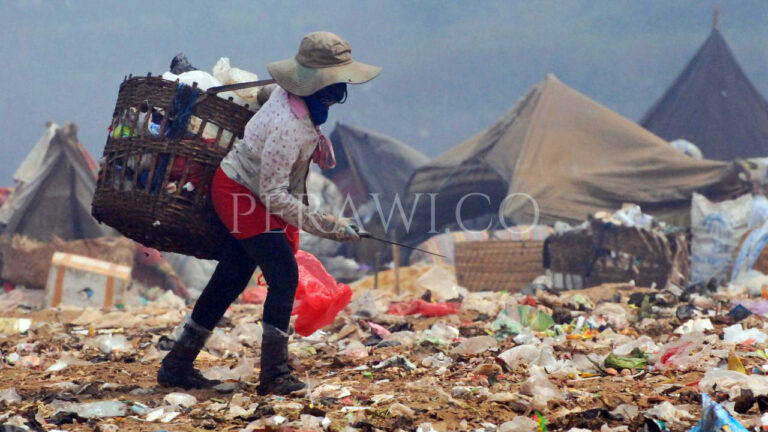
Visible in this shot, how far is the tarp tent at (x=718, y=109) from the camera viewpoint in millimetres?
14367

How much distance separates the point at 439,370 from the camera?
3457 millimetres

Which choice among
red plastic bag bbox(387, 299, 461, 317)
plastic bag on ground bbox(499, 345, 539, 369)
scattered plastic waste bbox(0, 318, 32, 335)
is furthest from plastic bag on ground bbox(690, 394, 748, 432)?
scattered plastic waste bbox(0, 318, 32, 335)

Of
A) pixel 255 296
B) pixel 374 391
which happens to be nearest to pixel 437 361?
pixel 374 391

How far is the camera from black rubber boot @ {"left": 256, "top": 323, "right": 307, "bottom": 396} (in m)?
3.01

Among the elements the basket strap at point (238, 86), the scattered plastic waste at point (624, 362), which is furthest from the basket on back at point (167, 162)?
the scattered plastic waste at point (624, 362)

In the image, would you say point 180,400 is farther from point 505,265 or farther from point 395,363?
point 505,265

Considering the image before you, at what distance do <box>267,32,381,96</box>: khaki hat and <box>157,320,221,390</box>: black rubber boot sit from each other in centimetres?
103

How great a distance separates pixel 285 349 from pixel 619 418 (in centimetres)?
125

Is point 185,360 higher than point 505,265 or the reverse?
the reverse

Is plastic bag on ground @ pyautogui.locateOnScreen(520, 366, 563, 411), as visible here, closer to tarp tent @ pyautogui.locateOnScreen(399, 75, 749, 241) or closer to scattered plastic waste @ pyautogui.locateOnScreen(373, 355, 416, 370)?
scattered plastic waste @ pyautogui.locateOnScreen(373, 355, 416, 370)

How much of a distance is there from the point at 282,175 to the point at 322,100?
308 mm

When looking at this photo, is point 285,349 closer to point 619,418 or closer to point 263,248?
point 263,248

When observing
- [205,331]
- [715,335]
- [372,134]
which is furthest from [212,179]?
[372,134]

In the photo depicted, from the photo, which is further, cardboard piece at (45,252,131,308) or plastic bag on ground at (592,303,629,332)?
cardboard piece at (45,252,131,308)
